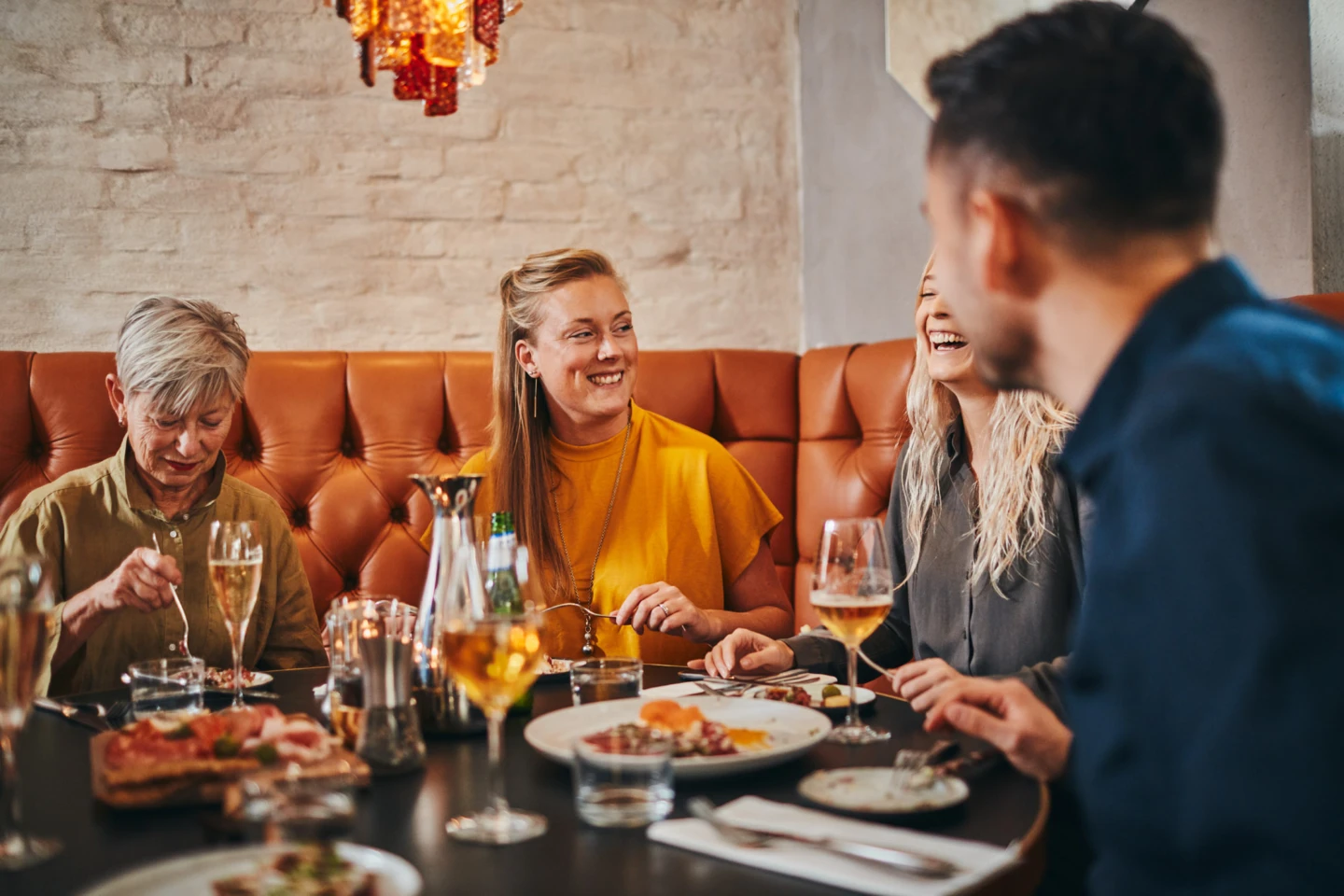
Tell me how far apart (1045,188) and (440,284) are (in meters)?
2.52

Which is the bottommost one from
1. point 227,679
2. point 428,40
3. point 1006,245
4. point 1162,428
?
point 227,679

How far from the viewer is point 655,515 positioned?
224 cm

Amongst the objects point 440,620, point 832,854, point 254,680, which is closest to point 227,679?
point 254,680

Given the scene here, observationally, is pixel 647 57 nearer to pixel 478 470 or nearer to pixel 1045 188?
pixel 478 470

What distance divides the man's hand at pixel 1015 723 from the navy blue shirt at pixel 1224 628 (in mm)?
298

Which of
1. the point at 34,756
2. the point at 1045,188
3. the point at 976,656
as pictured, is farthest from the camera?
the point at 976,656

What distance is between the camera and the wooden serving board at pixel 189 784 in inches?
37.3

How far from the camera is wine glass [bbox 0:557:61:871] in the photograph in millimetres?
863

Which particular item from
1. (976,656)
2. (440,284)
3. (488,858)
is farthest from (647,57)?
(488,858)

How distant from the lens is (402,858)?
0.82m

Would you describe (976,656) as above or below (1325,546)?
below

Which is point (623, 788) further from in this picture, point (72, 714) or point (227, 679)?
point (227, 679)

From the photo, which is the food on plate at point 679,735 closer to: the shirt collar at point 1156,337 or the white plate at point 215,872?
the white plate at point 215,872

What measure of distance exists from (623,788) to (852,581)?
42 centimetres
